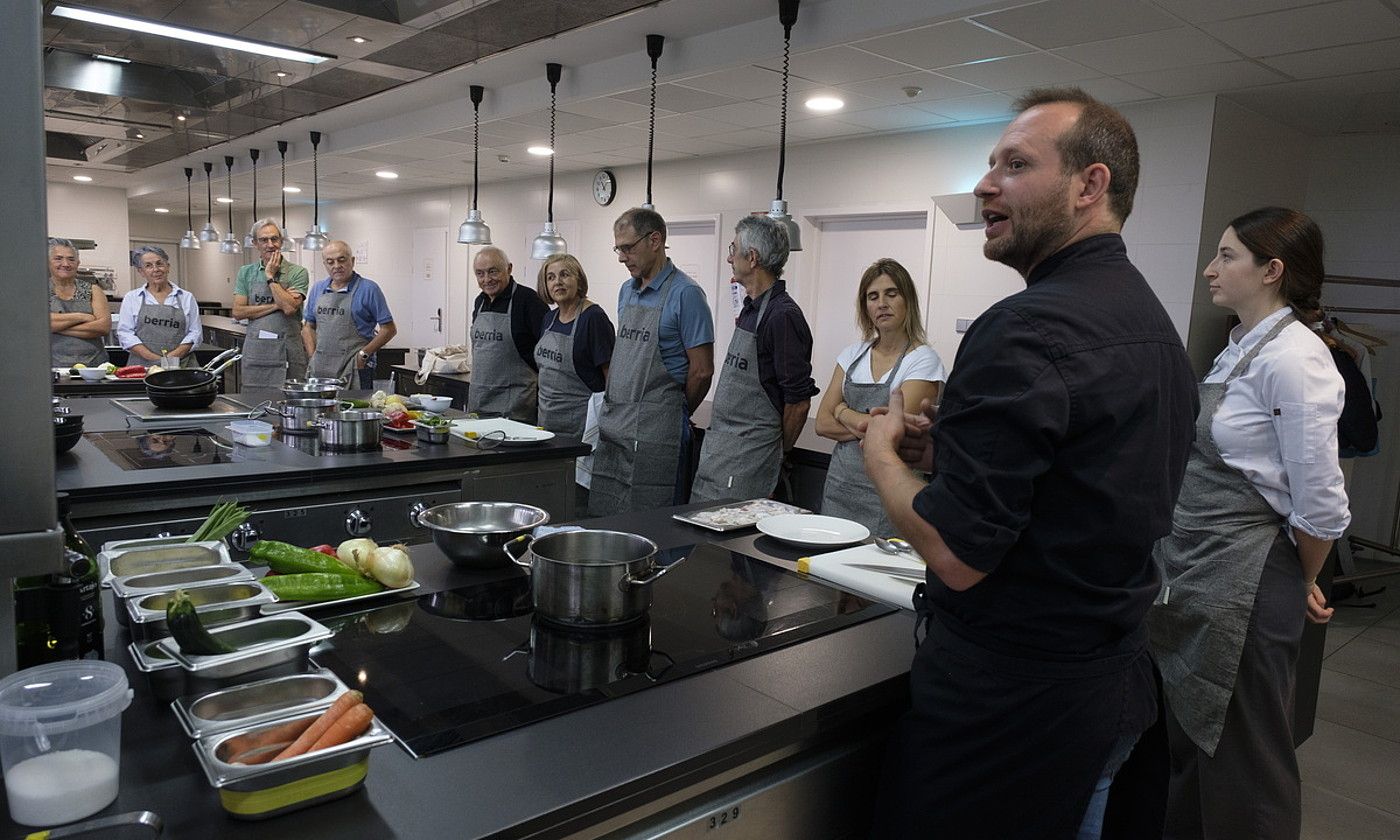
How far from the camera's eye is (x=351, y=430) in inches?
122

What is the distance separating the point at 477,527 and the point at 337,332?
447 cm

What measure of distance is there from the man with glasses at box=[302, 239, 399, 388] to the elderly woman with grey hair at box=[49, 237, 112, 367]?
1.22 metres

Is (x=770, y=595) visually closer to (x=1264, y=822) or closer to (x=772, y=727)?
(x=772, y=727)

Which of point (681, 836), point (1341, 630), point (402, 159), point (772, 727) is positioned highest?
point (402, 159)

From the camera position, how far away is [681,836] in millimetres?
1186

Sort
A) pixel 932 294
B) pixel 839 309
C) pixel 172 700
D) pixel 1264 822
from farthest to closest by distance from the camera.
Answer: pixel 839 309, pixel 932 294, pixel 1264 822, pixel 172 700

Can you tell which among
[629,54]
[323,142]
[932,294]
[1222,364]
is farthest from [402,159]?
[1222,364]

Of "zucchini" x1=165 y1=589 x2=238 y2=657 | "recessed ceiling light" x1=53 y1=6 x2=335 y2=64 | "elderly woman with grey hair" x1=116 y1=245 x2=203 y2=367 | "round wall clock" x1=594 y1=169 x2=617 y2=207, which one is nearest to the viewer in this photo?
"zucchini" x1=165 y1=589 x2=238 y2=657

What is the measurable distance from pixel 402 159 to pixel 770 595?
7.45m

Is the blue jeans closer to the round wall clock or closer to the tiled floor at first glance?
the tiled floor

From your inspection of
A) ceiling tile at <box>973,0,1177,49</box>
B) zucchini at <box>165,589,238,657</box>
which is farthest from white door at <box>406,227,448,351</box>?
zucchini at <box>165,589,238,657</box>

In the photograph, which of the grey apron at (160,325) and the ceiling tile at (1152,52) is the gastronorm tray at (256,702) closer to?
the ceiling tile at (1152,52)

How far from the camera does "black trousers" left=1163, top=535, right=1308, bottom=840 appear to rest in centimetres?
212

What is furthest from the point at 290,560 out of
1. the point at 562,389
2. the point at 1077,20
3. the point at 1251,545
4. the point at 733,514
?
the point at 1077,20
